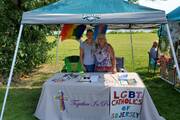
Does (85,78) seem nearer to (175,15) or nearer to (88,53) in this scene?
(88,53)

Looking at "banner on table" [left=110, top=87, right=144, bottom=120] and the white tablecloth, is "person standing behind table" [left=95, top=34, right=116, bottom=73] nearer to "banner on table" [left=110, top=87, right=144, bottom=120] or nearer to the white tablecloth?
the white tablecloth

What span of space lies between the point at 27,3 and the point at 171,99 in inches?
205

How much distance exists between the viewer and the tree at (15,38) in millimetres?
11273

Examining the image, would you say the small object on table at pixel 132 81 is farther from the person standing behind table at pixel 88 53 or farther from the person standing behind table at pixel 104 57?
the person standing behind table at pixel 88 53

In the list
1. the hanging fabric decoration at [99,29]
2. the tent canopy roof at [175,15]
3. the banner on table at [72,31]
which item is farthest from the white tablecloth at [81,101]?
the banner on table at [72,31]

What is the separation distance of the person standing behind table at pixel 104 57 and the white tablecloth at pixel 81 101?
4.40ft


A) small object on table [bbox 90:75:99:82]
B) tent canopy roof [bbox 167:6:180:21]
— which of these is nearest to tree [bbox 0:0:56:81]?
tent canopy roof [bbox 167:6:180:21]

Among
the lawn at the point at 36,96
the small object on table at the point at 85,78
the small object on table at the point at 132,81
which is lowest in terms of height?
the lawn at the point at 36,96

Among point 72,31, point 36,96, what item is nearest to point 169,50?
point 72,31

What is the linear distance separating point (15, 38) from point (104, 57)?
437 cm

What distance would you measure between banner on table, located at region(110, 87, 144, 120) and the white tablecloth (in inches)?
2.5

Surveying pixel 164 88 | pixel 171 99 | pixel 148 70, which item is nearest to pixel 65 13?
pixel 171 99

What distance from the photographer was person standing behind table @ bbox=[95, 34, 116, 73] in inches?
322

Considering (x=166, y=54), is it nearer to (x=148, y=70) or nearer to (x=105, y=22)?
(x=148, y=70)
